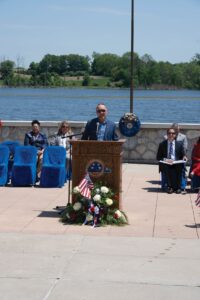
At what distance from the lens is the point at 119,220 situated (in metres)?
9.41

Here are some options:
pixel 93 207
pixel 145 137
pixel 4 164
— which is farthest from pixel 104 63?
pixel 93 207

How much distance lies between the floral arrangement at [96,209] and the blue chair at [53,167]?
375 cm

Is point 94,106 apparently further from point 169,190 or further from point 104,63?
point 169,190

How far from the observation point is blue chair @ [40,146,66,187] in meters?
13.3

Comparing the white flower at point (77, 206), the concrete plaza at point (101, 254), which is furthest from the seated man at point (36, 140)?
the white flower at point (77, 206)

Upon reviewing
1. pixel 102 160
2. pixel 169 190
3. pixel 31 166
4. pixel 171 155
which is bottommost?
pixel 169 190

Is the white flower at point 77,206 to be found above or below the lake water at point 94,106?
above

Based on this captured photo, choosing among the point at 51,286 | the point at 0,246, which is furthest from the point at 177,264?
the point at 0,246

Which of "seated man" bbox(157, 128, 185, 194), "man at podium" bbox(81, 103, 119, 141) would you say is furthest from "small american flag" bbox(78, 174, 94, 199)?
"seated man" bbox(157, 128, 185, 194)

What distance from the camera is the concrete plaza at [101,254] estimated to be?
20.4 ft

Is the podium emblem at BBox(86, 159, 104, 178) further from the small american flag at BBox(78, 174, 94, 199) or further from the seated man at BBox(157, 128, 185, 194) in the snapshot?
the seated man at BBox(157, 128, 185, 194)

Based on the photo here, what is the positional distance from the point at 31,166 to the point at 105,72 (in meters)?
64.1

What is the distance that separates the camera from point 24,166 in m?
13.5

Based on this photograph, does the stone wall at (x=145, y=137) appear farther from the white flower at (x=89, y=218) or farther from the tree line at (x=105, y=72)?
the tree line at (x=105, y=72)
